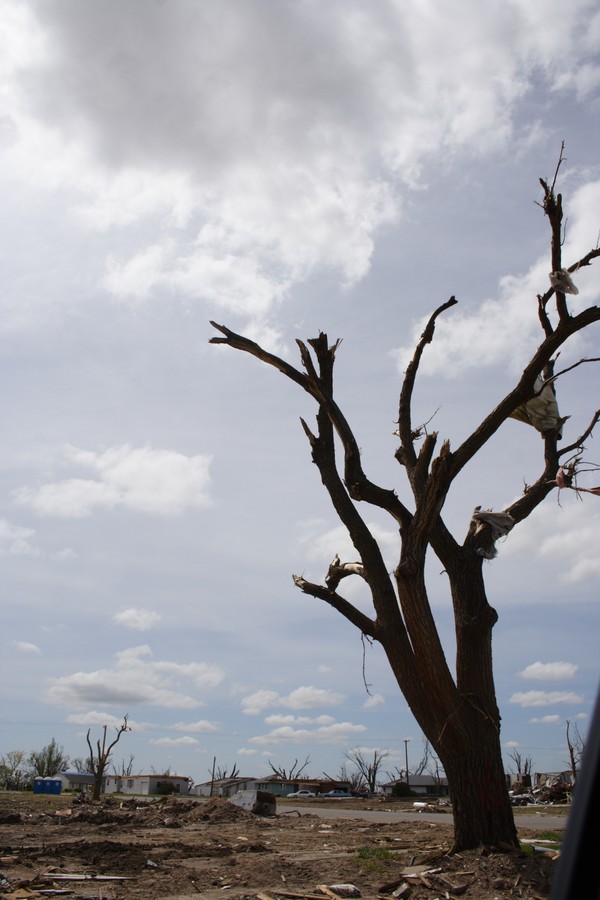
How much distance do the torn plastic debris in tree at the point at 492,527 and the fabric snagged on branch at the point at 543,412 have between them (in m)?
1.57

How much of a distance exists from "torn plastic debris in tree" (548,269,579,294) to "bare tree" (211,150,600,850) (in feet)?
0.06

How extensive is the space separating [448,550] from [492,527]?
70cm

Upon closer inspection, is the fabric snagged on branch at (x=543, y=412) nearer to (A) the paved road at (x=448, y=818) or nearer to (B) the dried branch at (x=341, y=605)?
(B) the dried branch at (x=341, y=605)

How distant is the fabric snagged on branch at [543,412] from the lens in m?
10.5

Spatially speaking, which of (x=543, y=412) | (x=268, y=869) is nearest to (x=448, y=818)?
(x=268, y=869)

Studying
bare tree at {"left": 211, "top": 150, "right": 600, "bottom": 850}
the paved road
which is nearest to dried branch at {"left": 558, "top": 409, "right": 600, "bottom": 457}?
bare tree at {"left": 211, "top": 150, "right": 600, "bottom": 850}

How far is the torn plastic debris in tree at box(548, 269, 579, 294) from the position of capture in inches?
378

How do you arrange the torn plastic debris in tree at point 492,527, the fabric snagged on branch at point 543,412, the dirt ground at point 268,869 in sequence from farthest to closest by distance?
the fabric snagged on branch at point 543,412, the torn plastic debris in tree at point 492,527, the dirt ground at point 268,869

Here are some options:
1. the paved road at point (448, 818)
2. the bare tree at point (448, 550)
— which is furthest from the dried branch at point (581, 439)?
the paved road at point (448, 818)

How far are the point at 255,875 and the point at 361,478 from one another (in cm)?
533

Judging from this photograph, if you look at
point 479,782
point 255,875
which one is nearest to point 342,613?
point 479,782

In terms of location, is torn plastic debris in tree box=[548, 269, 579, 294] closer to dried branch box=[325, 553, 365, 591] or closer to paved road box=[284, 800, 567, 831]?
dried branch box=[325, 553, 365, 591]

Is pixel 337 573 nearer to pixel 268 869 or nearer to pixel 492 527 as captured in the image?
pixel 492 527

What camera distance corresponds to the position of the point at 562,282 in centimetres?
960
